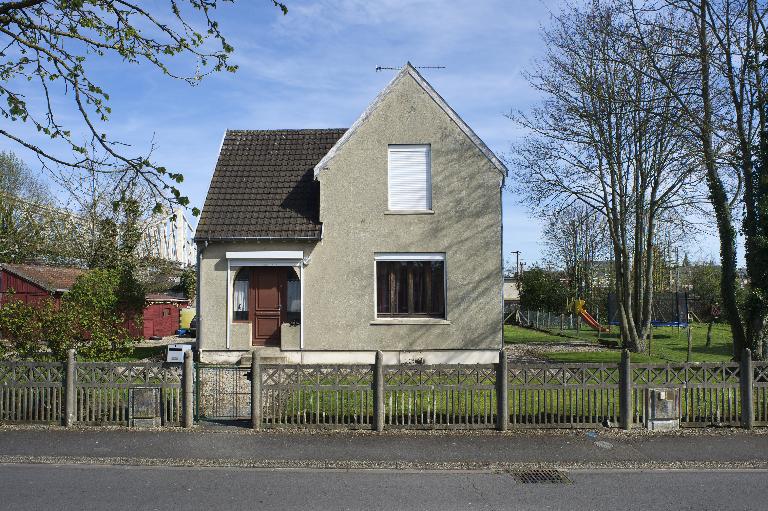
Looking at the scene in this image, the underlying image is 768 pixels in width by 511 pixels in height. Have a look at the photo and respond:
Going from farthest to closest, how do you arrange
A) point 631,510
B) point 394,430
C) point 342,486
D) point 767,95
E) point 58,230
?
point 58,230 → point 767,95 → point 394,430 → point 342,486 → point 631,510

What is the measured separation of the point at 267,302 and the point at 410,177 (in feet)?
18.0

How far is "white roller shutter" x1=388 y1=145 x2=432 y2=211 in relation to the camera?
62.6ft

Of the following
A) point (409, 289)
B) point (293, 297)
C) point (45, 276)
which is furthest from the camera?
point (45, 276)

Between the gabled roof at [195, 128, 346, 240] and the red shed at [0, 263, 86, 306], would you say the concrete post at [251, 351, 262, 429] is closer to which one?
the gabled roof at [195, 128, 346, 240]

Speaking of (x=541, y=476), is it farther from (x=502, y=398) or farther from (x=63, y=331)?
(x=63, y=331)

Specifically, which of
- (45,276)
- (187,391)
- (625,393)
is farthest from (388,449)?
(45,276)

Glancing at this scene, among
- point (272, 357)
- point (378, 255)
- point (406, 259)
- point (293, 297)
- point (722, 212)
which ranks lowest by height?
point (272, 357)

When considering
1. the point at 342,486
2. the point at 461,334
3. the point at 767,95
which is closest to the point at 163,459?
the point at 342,486

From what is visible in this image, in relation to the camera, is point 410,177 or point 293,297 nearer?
point 410,177

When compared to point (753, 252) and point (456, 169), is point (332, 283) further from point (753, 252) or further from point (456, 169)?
point (753, 252)

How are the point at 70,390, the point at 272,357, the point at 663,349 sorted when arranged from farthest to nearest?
the point at 663,349 → the point at 272,357 → the point at 70,390

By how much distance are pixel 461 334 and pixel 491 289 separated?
1.53 meters

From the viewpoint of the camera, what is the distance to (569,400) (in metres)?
11.4

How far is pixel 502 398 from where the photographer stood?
11219 millimetres
